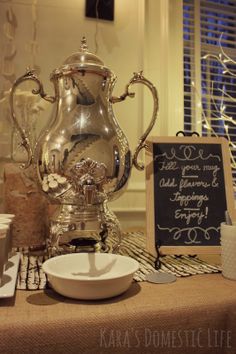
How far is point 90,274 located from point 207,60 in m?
1.45

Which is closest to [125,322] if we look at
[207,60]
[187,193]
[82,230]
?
[82,230]

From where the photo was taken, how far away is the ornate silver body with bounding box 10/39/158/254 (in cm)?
65

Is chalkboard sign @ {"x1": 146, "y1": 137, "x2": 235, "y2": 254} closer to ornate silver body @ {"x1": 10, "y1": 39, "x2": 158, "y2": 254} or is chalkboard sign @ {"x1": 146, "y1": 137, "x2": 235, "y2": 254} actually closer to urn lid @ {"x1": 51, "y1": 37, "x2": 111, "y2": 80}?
ornate silver body @ {"x1": 10, "y1": 39, "x2": 158, "y2": 254}

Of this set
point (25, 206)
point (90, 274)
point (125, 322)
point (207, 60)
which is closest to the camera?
point (125, 322)

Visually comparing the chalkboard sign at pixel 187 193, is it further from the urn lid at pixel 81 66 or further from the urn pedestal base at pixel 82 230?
the urn lid at pixel 81 66

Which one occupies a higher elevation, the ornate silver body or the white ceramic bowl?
the ornate silver body

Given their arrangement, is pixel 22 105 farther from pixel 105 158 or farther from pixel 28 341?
pixel 28 341

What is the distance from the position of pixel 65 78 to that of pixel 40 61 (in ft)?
1.61

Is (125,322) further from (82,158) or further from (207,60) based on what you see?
(207,60)

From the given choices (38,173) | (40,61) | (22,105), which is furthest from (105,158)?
(40,61)

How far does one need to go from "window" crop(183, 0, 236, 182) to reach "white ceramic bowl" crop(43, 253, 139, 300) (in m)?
1.09

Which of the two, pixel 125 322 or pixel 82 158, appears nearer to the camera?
pixel 125 322

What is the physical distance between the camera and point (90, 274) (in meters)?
0.57

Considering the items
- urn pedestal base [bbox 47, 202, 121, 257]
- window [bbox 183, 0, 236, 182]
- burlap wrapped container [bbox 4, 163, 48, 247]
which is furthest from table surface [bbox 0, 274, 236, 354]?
window [bbox 183, 0, 236, 182]
